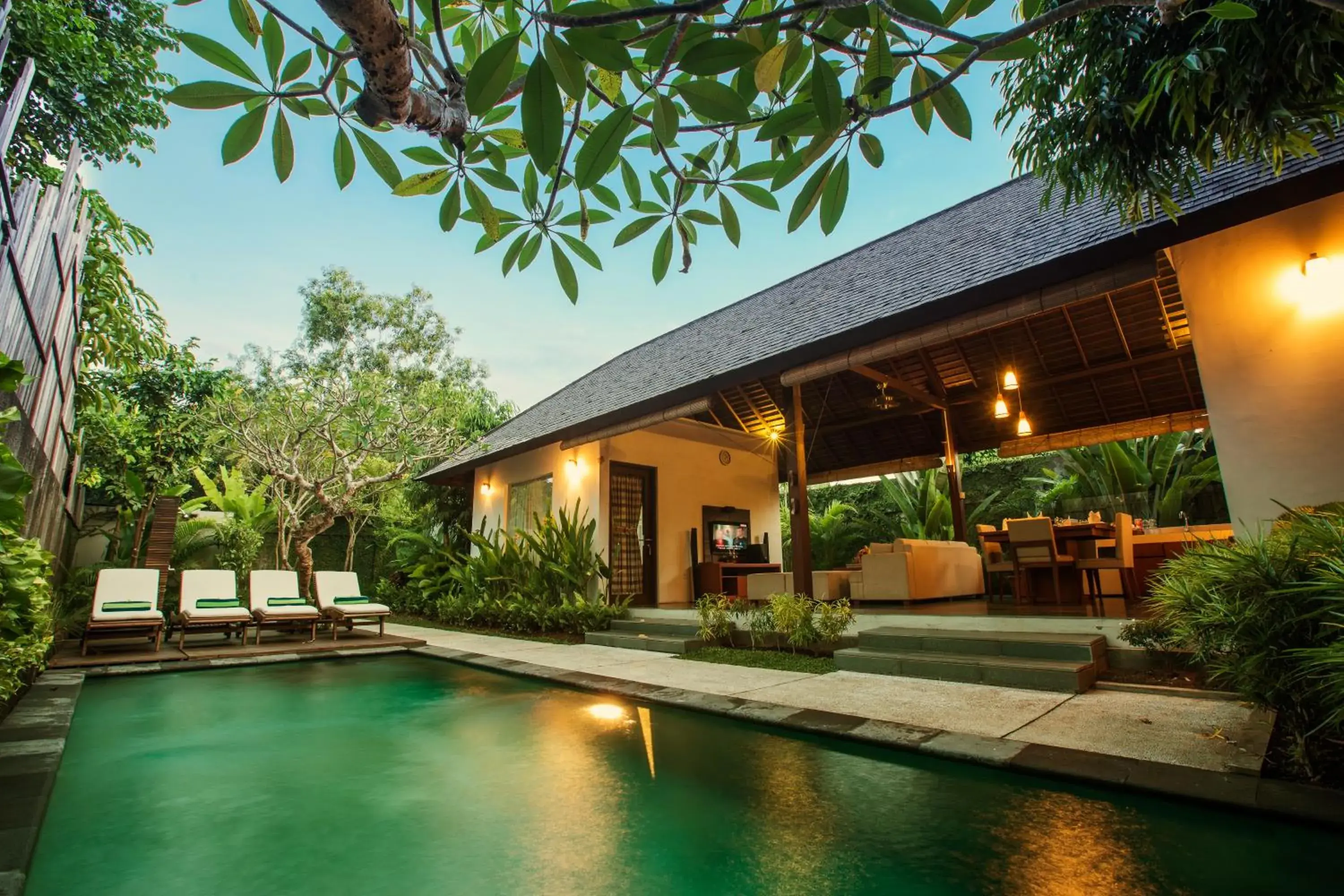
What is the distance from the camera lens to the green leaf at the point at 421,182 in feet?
4.70

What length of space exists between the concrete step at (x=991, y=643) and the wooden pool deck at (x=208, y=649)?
5691mm

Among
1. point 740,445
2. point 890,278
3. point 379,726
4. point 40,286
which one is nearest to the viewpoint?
point 379,726

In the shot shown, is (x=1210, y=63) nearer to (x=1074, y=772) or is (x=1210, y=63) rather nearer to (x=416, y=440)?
(x=1074, y=772)

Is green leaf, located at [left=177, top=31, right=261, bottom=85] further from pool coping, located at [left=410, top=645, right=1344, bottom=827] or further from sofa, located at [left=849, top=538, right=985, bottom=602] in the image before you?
sofa, located at [left=849, top=538, right=985, bottom=602]

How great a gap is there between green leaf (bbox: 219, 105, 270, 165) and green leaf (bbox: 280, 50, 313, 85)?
0.07 metres

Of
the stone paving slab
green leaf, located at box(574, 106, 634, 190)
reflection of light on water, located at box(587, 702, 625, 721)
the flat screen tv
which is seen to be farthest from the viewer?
the flat screen tv

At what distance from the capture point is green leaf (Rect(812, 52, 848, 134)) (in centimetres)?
109

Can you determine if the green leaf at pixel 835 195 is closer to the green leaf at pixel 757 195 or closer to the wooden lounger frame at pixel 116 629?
the green leaf at pixel 757 195

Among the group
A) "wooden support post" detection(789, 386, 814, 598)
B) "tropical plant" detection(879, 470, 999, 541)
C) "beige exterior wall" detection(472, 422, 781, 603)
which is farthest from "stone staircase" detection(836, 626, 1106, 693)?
"tropical plant" detection(879, 470, 999, 541)

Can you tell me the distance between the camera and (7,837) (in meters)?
2.07

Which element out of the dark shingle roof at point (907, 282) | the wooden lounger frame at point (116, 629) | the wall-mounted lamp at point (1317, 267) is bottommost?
the wooden lounger frame at point (116, 629)

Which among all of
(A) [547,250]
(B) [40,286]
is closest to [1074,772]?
(A) [547,250]

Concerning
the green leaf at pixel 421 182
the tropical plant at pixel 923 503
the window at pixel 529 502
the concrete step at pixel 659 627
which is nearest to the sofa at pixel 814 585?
the concrete step at pixel 659 627

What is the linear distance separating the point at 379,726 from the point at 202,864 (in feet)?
6.48
